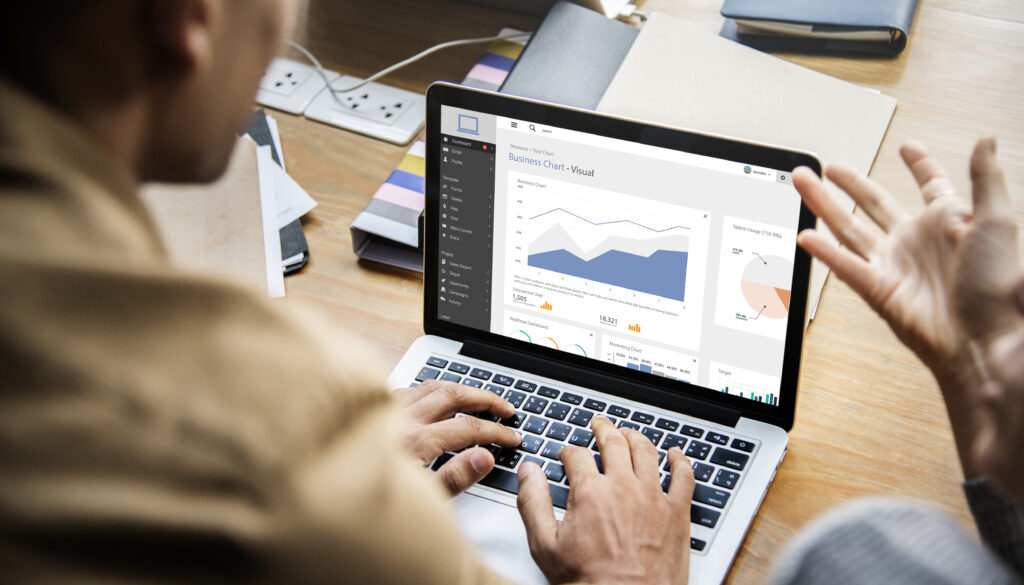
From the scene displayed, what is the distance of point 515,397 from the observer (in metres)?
0.86

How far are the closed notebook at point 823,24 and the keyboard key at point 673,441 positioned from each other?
674mm

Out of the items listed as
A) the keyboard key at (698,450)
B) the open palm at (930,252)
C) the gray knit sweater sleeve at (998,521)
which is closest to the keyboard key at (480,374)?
the keyboard key at (698,450)

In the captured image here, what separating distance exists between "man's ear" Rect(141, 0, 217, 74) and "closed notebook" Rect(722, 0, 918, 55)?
0.95 m

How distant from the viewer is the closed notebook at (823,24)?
123cm

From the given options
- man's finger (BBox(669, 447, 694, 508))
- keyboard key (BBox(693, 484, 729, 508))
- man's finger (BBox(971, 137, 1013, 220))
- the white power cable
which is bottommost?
keyboard key (BBox(693, 484, 729, 508))

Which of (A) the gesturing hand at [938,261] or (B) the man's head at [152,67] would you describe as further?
(A) the gesturing hand at [938,261]

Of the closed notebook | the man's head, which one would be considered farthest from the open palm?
the closed notebook

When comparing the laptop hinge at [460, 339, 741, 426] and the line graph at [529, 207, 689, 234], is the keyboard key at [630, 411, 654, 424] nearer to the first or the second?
the laptop hinge at [460, 339, 741, 426]

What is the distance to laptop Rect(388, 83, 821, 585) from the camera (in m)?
0.76

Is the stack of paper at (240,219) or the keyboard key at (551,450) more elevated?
the stack of paper at (240,219)

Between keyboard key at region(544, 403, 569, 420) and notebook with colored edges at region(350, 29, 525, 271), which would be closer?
keyboard key at region(544, 403, 569, 420)

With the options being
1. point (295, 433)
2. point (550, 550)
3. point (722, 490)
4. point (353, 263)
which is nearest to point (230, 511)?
point (295, 433)

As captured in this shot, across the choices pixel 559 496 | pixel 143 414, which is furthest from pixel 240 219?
pixel 143 414

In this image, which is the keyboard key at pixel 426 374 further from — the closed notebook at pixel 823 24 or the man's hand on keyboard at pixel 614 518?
the closed notebook at pixel 823 24
